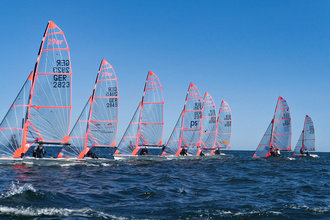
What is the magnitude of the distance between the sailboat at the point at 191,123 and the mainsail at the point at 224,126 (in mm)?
13570

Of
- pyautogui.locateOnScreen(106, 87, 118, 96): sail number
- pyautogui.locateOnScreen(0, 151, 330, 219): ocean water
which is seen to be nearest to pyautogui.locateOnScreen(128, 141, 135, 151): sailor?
pyautogui.locateOnScreen(106, 87, 118, 96): sail number

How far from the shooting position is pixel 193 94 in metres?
42.8

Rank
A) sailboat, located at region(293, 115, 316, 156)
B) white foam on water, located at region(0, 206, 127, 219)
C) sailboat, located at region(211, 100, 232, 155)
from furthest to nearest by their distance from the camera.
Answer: sailboat, located at region(293, 115, 316, 156), sailboat, located at region(211, 100, 232, 155), white foam on water, located at region(0, 206, 127, 219)

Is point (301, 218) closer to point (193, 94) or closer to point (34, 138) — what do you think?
point (34, 138)

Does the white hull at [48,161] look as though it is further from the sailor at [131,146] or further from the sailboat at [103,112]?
the sailor at [131,146]

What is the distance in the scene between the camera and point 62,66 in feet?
81.7

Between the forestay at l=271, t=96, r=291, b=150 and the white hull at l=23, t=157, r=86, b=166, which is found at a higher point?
the forestay at l=271, t=96, r=291, b=150

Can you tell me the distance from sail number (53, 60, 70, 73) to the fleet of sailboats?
0.07 meters

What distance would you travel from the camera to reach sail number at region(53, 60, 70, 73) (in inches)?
974

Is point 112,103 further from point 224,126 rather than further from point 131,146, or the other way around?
point 224,126

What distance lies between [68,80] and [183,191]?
49.6ft

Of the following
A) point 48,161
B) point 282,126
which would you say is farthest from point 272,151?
point 48,161

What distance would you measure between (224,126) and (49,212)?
49175mm

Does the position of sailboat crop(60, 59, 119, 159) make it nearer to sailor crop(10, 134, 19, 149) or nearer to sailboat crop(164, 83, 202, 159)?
sailor crop(10, 134, 19, 149)
